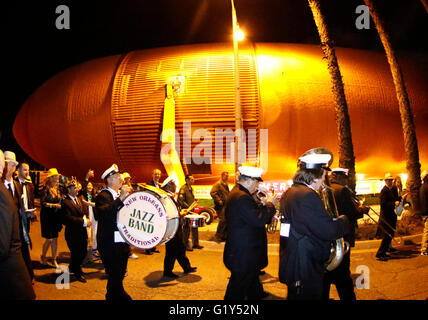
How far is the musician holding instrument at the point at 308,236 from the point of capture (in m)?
2.91

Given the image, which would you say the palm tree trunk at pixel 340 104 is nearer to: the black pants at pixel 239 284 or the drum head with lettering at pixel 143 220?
the black pants at pixel 239 284

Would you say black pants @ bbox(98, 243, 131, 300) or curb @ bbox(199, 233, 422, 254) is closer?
black pants @ bbox(98, 243, 131, 300)

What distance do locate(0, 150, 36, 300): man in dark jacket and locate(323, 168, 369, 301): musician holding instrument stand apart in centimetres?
328

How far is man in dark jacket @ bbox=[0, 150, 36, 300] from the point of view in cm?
268

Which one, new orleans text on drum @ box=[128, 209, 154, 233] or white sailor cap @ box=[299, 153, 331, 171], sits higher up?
white sailor cap @ box=[299, 153, 331, 171]

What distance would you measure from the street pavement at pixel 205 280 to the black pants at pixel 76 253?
0.19 metres

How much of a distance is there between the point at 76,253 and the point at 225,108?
10498 millimetres

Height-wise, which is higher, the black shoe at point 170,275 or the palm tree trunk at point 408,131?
the palm tree trunk at point 408,131

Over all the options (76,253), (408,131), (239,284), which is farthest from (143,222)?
(408,131)

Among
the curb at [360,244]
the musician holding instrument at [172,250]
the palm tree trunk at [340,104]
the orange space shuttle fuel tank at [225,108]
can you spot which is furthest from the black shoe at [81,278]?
the orange space shuttle fuel tank at [225,108]

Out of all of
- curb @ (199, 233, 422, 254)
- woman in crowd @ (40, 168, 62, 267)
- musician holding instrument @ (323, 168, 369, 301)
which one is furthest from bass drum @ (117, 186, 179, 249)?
curb @ (199, 233, 422, 254)

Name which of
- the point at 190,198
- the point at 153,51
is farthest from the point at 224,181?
the point at 153,51

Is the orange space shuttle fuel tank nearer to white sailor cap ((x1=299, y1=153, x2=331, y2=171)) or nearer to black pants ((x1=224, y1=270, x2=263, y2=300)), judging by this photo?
black pants ((x1=224, y1=270, x2=263, y2=300))

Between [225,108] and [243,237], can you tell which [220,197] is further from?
[225,108]
